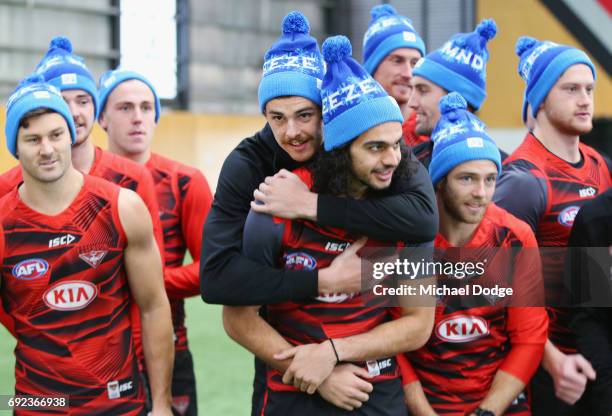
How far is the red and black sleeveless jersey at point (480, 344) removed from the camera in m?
3.10

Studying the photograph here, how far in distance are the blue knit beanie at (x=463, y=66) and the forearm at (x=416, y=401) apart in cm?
160

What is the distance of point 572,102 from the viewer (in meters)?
3.76

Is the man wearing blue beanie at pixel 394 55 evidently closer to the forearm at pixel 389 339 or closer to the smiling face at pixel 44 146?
the forearm at pixel 389 339

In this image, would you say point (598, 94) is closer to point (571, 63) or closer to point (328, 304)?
point (571, 63)

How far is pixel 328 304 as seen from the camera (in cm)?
271

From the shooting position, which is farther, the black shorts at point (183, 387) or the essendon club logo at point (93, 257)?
the black shorts at point (183, 387)

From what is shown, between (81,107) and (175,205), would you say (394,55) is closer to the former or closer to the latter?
(175,205)

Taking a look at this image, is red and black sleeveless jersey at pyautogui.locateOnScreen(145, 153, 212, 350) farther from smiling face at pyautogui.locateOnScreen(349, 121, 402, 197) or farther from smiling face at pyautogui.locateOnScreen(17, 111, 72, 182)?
smiling face at pyautogui.locateOnScreen(349, 121, 402, 197)

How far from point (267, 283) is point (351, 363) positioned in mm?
421

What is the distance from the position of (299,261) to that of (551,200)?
1.44 metres

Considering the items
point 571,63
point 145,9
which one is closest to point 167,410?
point 571,63

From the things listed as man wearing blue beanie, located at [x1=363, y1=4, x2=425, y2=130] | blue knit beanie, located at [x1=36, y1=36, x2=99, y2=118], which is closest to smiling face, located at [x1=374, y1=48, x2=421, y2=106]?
man wearing blue beanie, located at [x1=363, y1=4, x2=425, y2=130]

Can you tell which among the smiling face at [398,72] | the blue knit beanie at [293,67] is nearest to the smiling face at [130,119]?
the smiling face at [398,72]

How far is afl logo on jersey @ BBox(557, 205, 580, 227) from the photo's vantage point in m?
3.57
